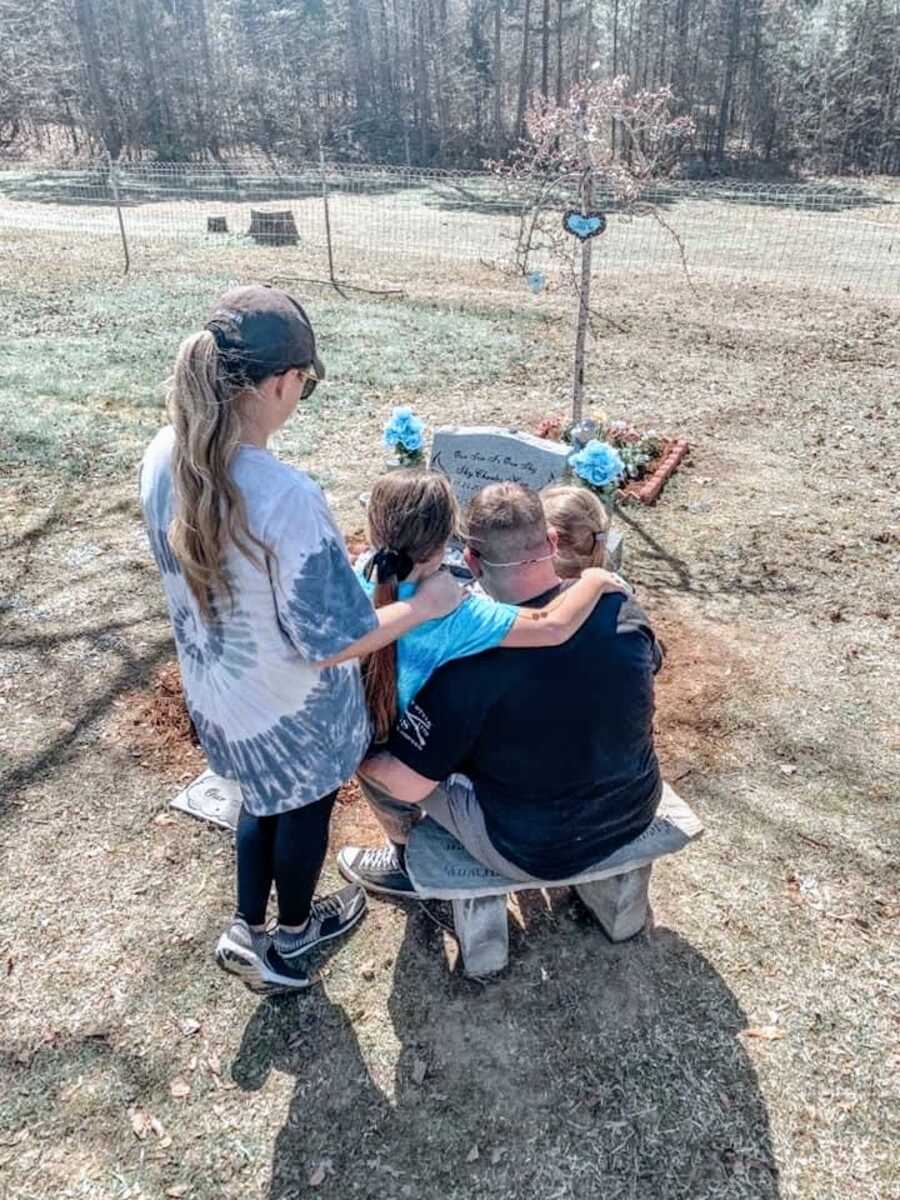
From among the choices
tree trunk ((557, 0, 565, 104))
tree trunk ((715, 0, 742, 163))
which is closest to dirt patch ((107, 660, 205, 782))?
tree trunk ((715, 0, 742, 163))

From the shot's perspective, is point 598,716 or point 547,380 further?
point 547,380

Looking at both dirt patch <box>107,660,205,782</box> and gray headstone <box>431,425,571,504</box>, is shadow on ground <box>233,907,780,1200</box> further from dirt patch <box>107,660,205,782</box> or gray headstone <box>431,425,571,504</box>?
gray headstone <box>431,425,571,504</box>

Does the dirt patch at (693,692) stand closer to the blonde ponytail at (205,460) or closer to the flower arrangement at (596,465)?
the flower arrangement at (596,465)

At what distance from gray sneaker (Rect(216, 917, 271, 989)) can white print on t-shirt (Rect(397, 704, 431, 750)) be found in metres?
0.76

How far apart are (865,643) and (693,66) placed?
30.2 meters

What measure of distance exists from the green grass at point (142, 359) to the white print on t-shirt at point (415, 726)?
173 inches

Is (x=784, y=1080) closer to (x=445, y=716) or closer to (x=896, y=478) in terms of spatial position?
(x=445, y=716)

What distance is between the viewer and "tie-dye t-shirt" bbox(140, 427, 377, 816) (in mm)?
1665

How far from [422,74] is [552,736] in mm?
32783

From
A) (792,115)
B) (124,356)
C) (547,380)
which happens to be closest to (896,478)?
(547,380)

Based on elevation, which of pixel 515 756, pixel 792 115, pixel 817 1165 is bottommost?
pixel 817 1165

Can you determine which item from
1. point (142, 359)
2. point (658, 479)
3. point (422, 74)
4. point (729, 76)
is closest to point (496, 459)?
point (658, 479)

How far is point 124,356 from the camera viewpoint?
8.20m

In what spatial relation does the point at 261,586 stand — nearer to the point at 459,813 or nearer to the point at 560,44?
the point at 459,813
